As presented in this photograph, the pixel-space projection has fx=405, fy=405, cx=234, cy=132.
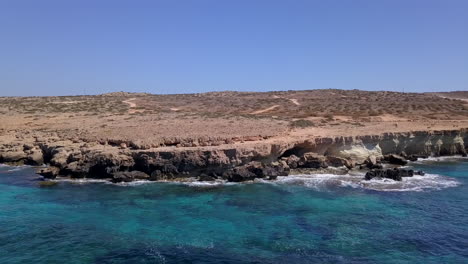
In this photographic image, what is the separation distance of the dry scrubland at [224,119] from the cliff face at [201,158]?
70.6 inches

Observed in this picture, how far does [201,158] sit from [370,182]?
41.5 ft

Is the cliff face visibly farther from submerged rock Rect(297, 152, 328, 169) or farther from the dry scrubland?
the dry scrubland

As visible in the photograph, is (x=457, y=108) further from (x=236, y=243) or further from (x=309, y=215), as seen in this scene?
(x=236, y=243)

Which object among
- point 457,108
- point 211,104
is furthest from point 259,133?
point 457,108

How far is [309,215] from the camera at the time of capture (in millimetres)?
22141

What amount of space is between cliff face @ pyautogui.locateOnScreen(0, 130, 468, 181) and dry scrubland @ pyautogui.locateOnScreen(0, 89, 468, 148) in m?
1.79

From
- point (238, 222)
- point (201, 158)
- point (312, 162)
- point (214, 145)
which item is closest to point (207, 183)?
point (201, 158)

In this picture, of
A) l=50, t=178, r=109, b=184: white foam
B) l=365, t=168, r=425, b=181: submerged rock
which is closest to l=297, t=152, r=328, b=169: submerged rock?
l=365, t=168, r=425, b=181: submerged rock

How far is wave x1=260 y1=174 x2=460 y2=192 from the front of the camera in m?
28.4

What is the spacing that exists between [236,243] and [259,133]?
19.8 metres

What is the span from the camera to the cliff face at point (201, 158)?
30.4 meters

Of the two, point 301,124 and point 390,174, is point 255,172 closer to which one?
point 390,174

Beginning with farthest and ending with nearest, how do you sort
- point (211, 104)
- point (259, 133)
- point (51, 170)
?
1. point (211, 104)
2. point (259, 133)
3. point (51, 170)

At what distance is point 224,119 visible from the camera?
48969mm
